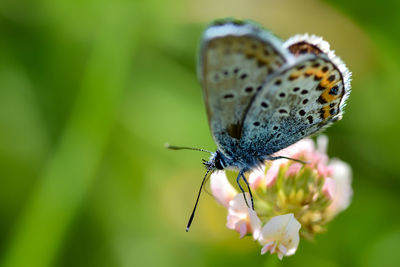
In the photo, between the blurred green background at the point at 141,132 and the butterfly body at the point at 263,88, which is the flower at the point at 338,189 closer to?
the butterfly body at the point at 263,88

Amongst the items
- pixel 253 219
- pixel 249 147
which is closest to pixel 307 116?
pixel 249 147

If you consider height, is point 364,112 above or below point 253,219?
above

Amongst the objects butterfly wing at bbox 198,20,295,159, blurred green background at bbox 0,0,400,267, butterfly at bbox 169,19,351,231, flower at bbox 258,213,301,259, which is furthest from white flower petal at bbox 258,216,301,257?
blurred green background at bbox 0,0,400,267

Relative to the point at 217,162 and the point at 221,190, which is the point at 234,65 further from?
the point at 221,190

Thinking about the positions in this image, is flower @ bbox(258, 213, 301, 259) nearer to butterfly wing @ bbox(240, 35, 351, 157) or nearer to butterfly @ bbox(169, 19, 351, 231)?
butterfly @ bbox(169, 19, 351, 231)

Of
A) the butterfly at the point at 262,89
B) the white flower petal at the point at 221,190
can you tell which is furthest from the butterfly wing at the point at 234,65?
the white flower petal at the point at 221,190

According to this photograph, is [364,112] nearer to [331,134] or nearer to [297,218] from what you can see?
[331,134]

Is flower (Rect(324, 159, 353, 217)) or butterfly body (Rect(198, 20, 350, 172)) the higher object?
butterfly body (Rect(198, 20, 350, 172))
